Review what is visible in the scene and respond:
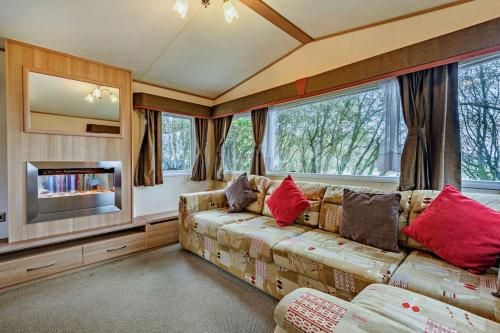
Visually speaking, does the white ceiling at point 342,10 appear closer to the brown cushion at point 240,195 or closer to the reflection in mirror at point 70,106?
the brown cushion at point 240,195

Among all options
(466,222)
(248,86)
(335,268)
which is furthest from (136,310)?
(248,86)

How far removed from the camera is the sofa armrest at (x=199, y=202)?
289 centimetres

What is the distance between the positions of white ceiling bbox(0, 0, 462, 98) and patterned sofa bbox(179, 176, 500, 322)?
1.64 m

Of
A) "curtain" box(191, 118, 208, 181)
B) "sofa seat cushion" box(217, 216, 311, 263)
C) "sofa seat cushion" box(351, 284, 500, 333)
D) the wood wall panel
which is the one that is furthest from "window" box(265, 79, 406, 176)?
the wood wall panel

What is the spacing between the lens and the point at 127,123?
9.55 ft

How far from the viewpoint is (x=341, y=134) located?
2715 mm

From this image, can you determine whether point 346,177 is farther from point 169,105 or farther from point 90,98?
point 90,98

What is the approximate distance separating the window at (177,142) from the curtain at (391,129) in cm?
298

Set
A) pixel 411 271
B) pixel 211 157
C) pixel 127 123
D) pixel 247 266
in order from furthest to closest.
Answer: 1. pixel 211 157
2. pixel 127 123
3. pixel 247 266
4. pixel 411 271

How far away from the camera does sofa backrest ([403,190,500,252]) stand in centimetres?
161

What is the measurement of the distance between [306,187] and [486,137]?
154 centimetres

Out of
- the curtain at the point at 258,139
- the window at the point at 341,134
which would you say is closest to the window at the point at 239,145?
the curtain at the point at 258,139

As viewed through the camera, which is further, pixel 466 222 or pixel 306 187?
pixel 306 187

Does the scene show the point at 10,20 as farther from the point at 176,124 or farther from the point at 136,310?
the point at 136,310
